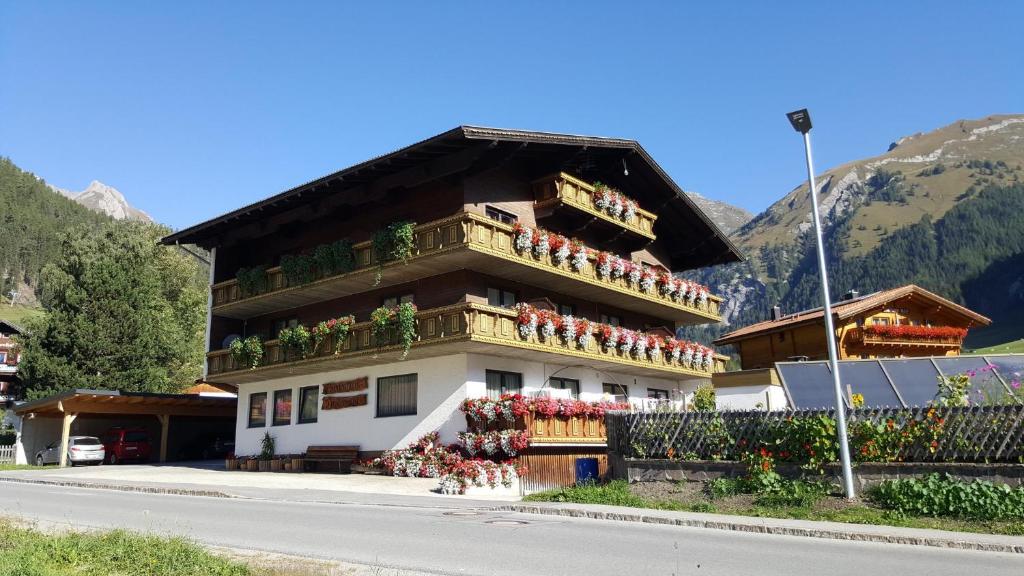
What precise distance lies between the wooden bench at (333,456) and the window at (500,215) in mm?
9187

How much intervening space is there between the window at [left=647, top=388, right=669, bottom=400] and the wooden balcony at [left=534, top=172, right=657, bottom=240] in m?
7.53

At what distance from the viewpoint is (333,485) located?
2128 centimetres

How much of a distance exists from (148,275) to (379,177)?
1295 inches

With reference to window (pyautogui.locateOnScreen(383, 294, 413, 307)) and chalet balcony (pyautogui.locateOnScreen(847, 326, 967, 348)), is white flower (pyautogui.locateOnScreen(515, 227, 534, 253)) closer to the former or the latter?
window (pyautogui.locateOnScreen(383, 294, 413, 307))

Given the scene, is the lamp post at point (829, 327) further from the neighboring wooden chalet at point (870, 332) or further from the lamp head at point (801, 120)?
the neighboring wooden chalet at point (870, 332)

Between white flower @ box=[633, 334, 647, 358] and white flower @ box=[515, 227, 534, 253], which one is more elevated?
white flower @ box=[515, 227, 534, 253]

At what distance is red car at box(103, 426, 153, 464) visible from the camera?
119 feet

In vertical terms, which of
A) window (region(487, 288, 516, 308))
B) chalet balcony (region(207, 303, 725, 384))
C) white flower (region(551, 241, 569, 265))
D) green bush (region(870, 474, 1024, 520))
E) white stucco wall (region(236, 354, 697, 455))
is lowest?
green bush (region(870, 474, 1024, 520))

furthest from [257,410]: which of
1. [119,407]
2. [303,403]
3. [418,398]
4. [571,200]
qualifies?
[571,200]

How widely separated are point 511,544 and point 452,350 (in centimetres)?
1414

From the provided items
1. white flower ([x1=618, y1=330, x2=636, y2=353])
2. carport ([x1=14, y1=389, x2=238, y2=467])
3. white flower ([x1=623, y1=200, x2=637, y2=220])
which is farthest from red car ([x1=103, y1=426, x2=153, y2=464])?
white flower ([x1=623, y1=200, x2=637, y2=220])

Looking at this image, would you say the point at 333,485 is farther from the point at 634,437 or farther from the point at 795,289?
the point at 795,289

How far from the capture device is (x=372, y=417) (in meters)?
26.7

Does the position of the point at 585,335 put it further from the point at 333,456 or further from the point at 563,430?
the point at 333,456
